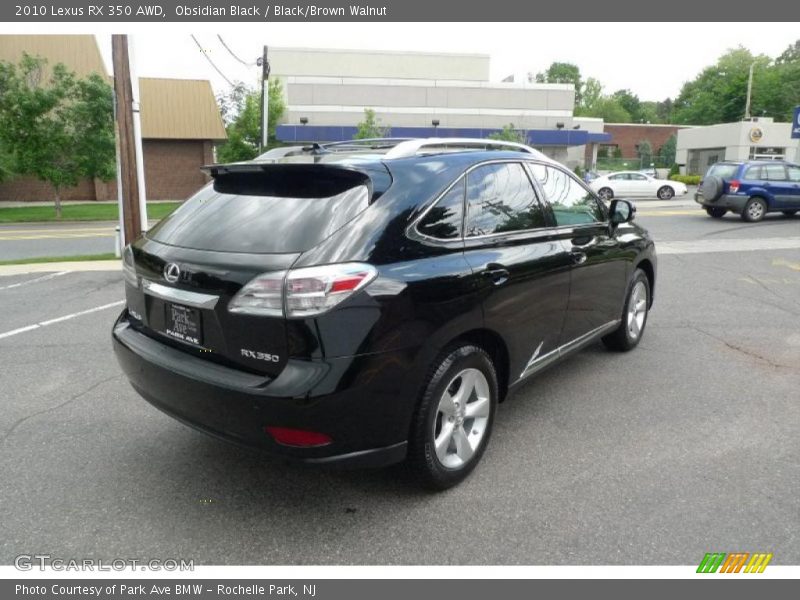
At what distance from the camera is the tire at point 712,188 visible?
1683 cm

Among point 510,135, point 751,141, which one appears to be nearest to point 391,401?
point 510,135

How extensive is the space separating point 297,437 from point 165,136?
33412 millimetres

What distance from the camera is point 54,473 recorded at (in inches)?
136

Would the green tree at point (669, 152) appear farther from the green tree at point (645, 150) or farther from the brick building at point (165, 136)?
the brick building at point (165, 136)

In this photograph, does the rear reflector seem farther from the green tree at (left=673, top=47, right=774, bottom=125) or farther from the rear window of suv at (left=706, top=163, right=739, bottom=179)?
the green tree at (left=673, top=47, right=774, bottom=125)

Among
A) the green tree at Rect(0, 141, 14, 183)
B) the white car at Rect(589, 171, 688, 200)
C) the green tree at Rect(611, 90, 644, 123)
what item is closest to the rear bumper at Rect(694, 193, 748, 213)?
the white car at Rect(589, 171, 688, 200)

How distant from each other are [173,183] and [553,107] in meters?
22.3

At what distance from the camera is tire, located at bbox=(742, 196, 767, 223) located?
652 inches

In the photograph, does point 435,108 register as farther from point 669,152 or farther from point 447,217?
point 447,217

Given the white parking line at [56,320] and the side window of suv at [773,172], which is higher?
the side window of suv at [773,172]

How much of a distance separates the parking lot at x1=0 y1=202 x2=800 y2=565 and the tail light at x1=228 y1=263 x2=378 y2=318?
111 cm

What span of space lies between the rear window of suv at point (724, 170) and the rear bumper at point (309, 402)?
16941 mm

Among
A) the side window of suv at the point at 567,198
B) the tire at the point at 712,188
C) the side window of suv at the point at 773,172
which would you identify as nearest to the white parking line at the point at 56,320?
the side window of suv at the point at 567,198
